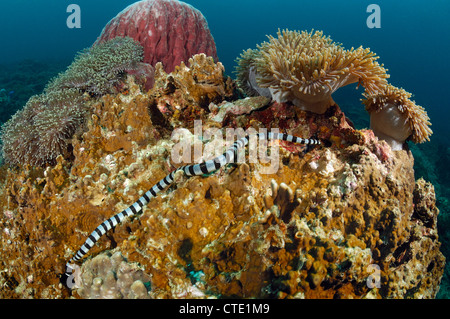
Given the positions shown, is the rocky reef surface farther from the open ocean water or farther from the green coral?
the open ocean water

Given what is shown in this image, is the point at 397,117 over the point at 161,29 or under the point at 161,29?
under

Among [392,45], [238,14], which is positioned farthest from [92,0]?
[392,45]

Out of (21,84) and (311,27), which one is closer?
(21,84)

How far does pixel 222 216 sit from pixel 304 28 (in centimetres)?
7694

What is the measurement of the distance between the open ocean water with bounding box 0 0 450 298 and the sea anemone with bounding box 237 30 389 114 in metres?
13.8

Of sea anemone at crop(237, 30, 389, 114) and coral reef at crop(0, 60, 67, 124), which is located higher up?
coral reef at crop(0, 60, 67, 124)

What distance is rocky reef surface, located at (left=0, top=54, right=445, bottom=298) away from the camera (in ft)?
5.98

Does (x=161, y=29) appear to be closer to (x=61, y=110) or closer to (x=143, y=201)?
(x=61, y=110)

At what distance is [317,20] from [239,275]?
3589 inches

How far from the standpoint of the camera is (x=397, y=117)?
118 inches

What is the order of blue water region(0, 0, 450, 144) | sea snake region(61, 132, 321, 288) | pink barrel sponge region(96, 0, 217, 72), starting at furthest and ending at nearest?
blue water region(0, 0, 450, 144) < pink barrel sponge region(96, 0, 217, 72) < sea snake region(61, 132, 321, 288)

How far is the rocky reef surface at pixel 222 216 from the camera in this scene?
5.98ft
